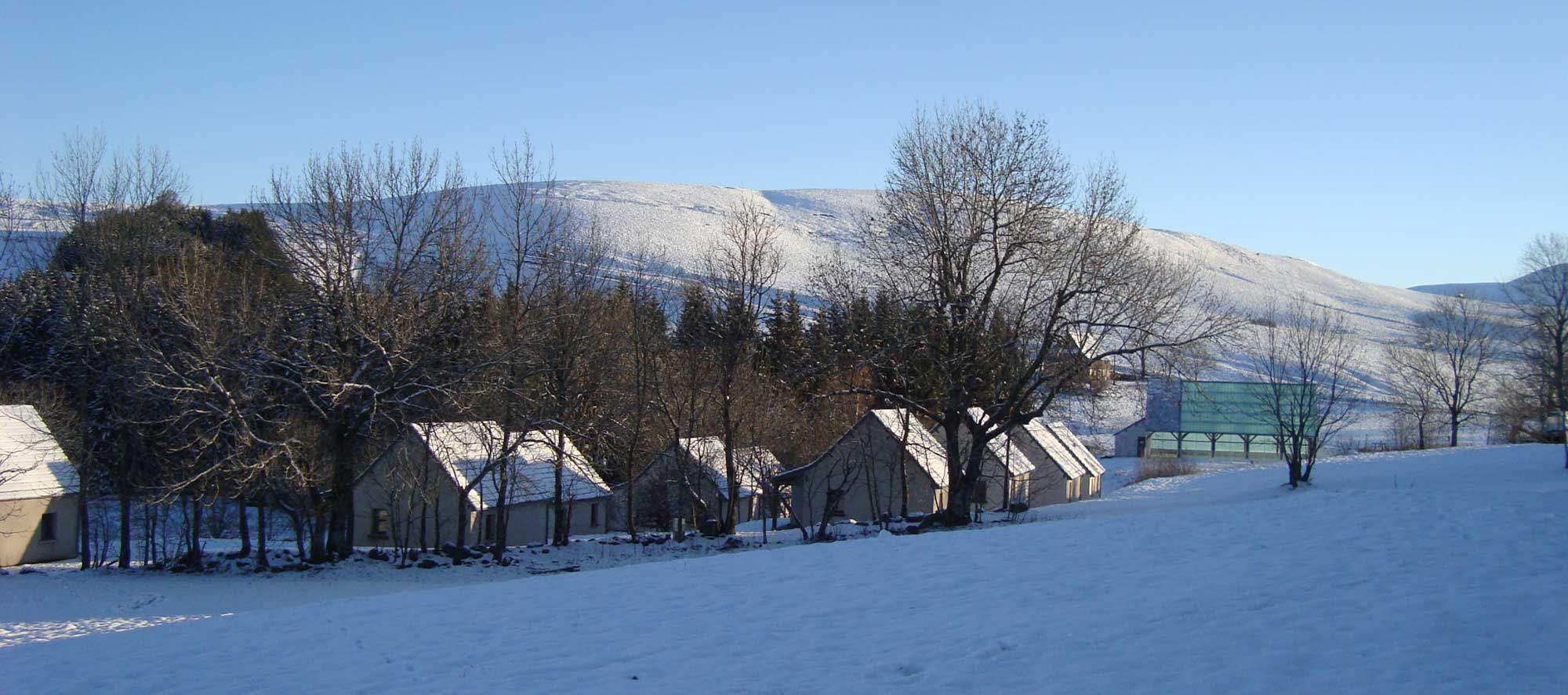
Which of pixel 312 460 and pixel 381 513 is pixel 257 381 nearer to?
pixel 312 460

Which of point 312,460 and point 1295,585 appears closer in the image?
point 1295,585

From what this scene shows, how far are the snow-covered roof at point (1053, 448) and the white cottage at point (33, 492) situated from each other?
3715cm

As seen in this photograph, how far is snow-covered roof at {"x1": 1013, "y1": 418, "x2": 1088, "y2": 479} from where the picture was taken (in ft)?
152

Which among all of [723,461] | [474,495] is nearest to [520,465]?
[474,495]

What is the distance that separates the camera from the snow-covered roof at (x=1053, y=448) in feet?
152

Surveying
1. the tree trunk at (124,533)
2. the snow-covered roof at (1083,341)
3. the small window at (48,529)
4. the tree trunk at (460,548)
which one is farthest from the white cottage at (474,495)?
the snow-covered roof at (1083,341)

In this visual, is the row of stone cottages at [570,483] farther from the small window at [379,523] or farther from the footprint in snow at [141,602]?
the footprint in snow at [141,602]

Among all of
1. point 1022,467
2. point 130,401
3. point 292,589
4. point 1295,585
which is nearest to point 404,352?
point 292,589

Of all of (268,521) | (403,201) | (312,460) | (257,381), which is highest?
(403,201)

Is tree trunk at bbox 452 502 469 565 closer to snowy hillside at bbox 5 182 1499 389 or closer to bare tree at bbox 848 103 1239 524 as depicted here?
bare tree at bbox 848 103 1239 524

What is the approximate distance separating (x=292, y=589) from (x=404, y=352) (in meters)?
6.36

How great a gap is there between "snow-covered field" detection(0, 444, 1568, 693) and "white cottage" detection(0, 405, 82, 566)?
26123 mm

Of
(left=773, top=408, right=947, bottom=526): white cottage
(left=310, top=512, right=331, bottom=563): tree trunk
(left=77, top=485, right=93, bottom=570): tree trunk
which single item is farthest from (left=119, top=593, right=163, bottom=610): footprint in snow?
(left=773, top=408, right=947, bottom=526): white cottage

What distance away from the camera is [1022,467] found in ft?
145
